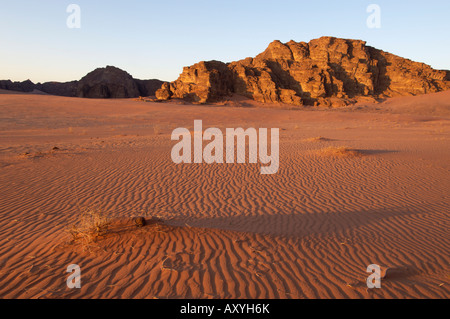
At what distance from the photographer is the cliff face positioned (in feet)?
172

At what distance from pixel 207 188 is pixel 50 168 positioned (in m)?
5.76

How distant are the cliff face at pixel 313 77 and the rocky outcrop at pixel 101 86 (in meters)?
26.3

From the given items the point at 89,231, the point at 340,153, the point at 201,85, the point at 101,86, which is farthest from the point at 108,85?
the point at 89,231

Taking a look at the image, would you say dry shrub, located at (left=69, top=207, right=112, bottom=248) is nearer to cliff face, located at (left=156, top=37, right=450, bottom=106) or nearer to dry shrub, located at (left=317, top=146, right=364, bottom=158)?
dry shrub, located at (left=317, top=146, right=364, bottom=158)

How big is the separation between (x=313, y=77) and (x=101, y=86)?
50.3 m

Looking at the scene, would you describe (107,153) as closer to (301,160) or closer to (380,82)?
(301,160)

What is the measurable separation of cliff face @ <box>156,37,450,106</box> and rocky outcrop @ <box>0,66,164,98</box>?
26.3 metres

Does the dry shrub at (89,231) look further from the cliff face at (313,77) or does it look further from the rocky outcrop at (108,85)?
the rocky outcrop at (108,85)

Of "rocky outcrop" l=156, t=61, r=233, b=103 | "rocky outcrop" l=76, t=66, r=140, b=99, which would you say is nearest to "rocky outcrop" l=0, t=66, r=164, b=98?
"rocky outcrop" l=76, t=66, r=140, b=99

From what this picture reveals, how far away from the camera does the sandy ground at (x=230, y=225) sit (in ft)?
11.4

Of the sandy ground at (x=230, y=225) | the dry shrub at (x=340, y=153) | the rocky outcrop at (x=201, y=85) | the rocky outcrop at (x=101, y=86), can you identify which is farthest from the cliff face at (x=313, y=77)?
the sandy ground at (x=230, y=225)

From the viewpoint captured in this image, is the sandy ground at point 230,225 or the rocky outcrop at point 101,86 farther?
the rocky outcrop at point 101,86
